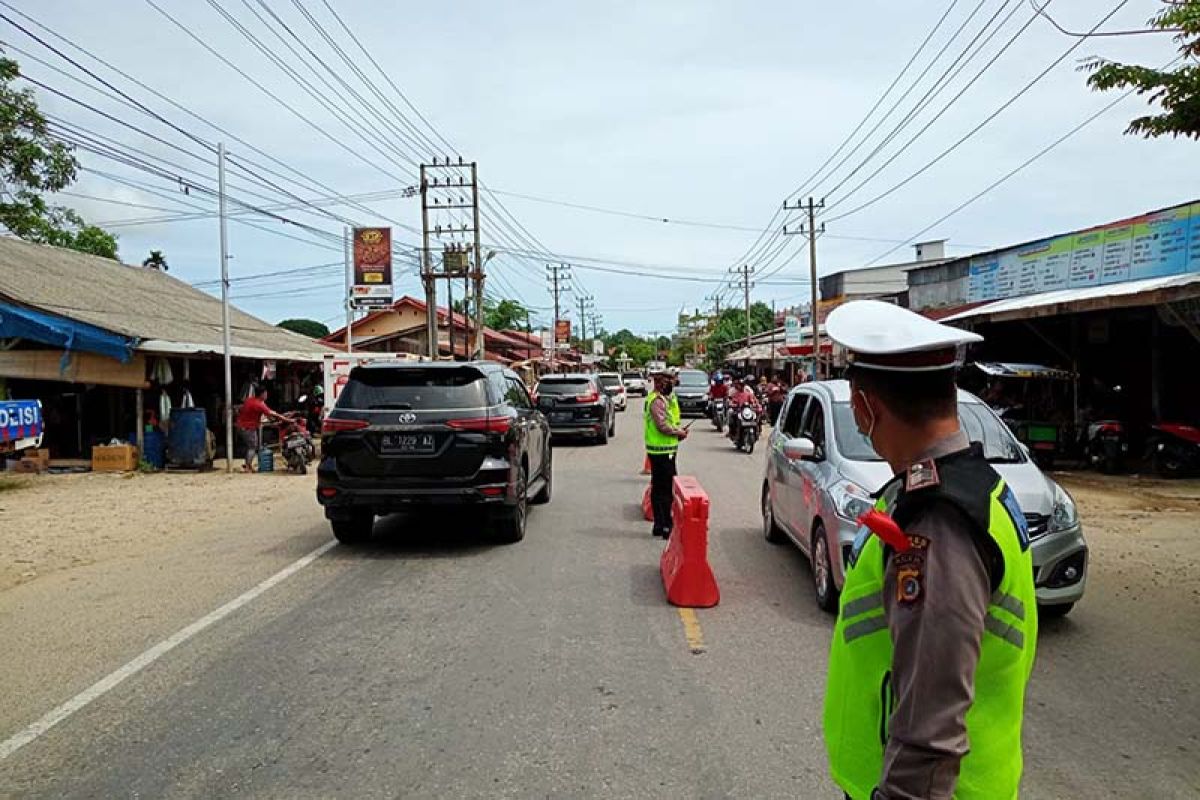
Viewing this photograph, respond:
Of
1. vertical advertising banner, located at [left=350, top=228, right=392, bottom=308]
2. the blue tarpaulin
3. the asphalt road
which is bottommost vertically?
the asphalt road

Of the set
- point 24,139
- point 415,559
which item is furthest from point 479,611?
point 24,139

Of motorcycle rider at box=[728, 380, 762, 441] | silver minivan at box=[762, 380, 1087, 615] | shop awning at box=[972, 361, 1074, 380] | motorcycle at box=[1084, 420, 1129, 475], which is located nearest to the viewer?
silver minivan at box=[762, 380, 1087, 615]

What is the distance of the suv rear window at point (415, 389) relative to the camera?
8.35 meters

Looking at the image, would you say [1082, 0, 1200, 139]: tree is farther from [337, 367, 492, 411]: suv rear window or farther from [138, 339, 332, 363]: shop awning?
[138, 339, 332, 363]: shop awning

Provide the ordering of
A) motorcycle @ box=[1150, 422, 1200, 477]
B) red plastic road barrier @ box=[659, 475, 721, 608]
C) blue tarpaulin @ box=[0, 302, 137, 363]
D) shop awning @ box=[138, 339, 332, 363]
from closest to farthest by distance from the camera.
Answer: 1. red plastic road barrier @ box=[659, 475, 721, 608]
2. motorcycle @ box=[1150, 422, 1200, 477]
3. blue tarpaulin @ box=[0, 302, 137, 363]
4. shop awning @ box=[138, 339, 332, 363]

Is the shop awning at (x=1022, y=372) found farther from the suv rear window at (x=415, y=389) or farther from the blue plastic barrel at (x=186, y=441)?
the blue plastic barrel at (x=186, y=441)

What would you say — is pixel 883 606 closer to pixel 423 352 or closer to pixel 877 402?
pixel 877 402

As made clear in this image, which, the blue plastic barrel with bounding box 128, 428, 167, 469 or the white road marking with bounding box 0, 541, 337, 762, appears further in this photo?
the blue plastic barrel with bounding box 128, 428, 167, 469

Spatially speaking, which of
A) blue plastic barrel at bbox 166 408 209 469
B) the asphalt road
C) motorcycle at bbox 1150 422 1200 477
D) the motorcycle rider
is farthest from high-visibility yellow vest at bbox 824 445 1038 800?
the motorcycle rider

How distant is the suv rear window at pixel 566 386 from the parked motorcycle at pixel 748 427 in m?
4.18

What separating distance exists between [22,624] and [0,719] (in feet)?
7.19

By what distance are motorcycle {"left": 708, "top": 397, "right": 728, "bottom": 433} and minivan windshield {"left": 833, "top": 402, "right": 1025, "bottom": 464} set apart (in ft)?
58.6

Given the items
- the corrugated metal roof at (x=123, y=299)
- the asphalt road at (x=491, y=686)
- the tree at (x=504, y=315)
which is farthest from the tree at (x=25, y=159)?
the tree at (x=504, y=315)

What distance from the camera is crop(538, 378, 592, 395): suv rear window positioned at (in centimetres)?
2183
